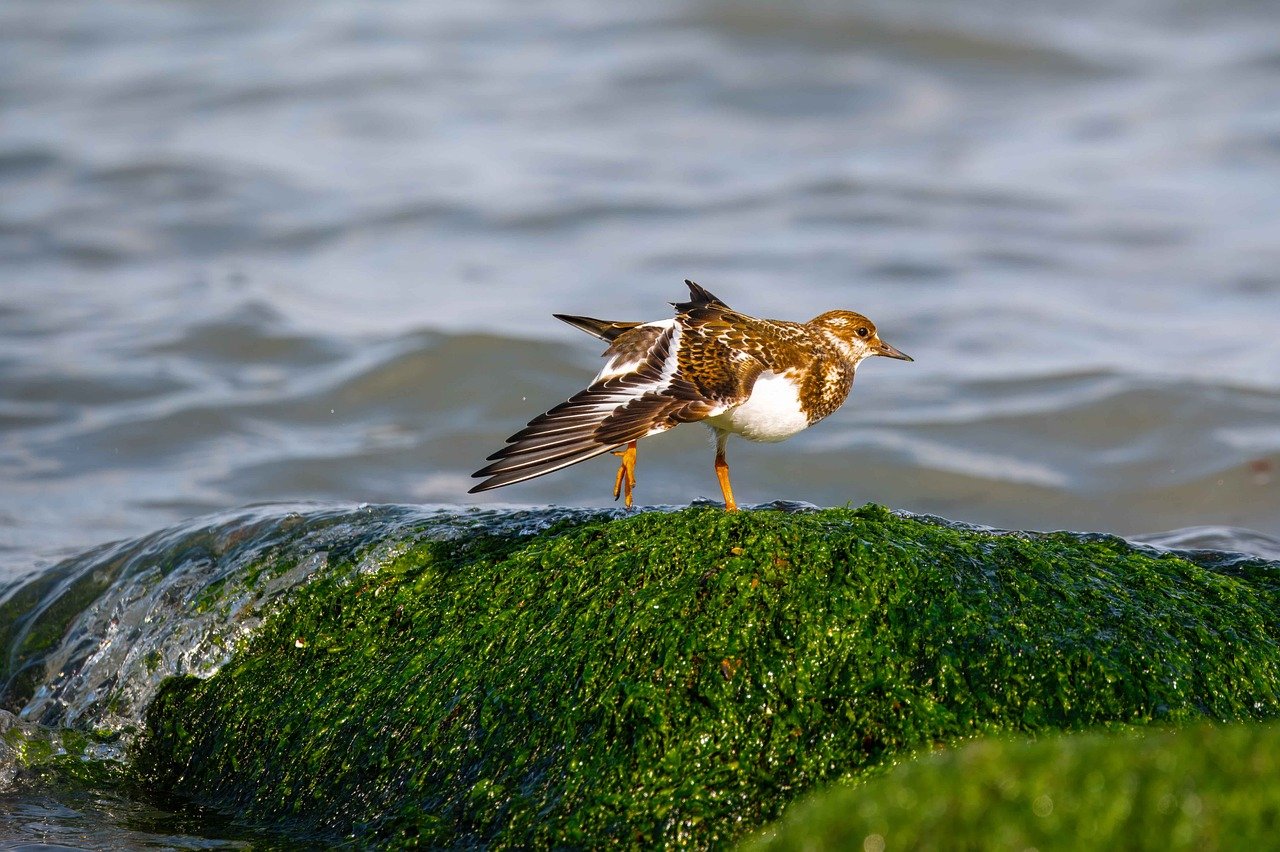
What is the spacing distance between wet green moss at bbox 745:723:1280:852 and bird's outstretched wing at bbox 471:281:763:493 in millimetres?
2311

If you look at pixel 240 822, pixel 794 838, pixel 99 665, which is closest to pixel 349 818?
pixel 240 822

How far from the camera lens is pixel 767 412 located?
5098 millimetres

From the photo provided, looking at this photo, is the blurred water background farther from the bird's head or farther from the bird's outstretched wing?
the bird's outstretched wing

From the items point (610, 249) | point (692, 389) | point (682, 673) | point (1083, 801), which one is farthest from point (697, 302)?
point (610, 249)

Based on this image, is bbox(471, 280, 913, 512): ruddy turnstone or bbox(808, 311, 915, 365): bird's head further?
bbox(808, 311, 915, 365): bird's head

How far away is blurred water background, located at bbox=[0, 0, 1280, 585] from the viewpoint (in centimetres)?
910

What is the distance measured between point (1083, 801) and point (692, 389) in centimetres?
275

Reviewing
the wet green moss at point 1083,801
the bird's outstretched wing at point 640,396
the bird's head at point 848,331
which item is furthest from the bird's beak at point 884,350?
the wet green moss at point 1083,801

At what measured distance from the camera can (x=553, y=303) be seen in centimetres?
1149

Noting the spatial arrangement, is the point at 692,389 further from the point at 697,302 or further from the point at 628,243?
the point at 628,243

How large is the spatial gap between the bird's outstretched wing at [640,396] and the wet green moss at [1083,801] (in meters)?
2.31

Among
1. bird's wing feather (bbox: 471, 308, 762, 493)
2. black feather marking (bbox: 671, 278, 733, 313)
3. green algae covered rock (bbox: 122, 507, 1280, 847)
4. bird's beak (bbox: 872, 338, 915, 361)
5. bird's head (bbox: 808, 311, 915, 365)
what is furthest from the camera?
bird's beak (bbox: 872, 338, 915, 361)

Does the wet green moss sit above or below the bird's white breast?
below

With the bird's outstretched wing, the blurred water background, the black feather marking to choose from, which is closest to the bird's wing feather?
the bird's outstretched wing
